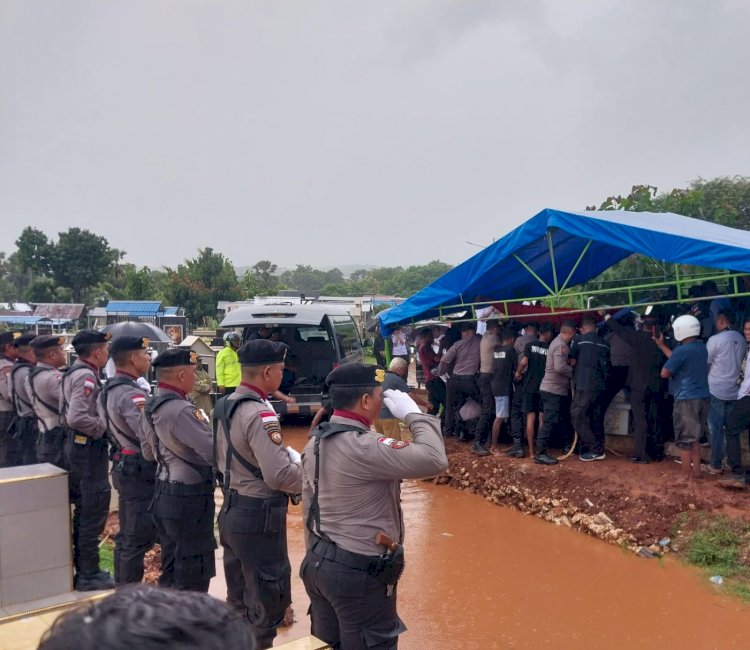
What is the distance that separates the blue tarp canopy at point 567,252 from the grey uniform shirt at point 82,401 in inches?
199

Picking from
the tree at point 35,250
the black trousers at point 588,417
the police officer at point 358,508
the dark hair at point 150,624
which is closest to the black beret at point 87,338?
the police officer at point 358,508

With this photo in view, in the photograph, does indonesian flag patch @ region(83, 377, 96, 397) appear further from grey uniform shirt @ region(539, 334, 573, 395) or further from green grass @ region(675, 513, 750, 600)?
grey uniform shirt @ region(539, 334, 573, 395)

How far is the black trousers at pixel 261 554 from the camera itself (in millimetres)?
3547

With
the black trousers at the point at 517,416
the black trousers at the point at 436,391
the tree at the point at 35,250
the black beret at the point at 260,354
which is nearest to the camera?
the black beret at the point at 260,354

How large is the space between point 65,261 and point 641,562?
4508cm

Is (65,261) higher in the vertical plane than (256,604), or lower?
higher

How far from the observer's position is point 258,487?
3576mm

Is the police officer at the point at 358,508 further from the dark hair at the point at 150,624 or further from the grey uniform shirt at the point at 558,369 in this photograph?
the grey uniform shirt at the point at 558,369

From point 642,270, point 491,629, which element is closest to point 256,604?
point 491,629

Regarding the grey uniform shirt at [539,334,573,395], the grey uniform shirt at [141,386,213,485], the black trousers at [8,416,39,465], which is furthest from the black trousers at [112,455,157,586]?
the grey uniform shirt at [539,334,573,395]

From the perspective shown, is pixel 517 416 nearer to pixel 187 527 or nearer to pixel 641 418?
pixel 641 418

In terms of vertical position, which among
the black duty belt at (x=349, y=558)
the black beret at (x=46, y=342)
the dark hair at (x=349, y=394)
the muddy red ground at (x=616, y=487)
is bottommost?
the muddy red ground at (x=616, y=487)

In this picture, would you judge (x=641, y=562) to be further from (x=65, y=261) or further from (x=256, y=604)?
(x=65, y=261)

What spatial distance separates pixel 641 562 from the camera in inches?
229
